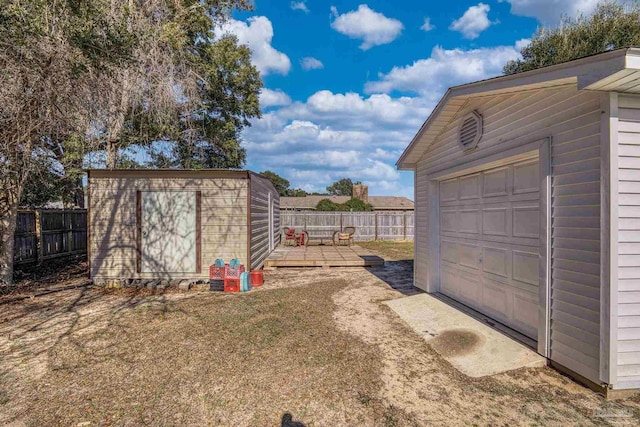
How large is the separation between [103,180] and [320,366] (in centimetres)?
678

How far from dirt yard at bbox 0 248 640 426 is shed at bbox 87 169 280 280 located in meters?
1.94

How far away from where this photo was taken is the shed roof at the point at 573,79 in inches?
94.6

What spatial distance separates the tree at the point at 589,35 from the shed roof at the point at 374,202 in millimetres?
15968

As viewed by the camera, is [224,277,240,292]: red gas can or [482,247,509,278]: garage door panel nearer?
[482,247,509,278]: garage door panel

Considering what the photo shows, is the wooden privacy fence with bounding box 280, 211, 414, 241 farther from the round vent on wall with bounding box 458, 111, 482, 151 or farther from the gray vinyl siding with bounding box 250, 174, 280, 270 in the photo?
the round vent on wall with bounding box 458, 111, 482, 151

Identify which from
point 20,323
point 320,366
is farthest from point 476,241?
point 20,323

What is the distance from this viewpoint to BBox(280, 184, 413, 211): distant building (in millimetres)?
28375

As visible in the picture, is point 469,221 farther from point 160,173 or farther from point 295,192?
point 295,192

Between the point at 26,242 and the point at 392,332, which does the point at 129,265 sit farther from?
the point at 392,332

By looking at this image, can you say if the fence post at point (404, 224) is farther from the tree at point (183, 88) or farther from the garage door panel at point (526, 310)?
the garage door panel at point (526, 310)

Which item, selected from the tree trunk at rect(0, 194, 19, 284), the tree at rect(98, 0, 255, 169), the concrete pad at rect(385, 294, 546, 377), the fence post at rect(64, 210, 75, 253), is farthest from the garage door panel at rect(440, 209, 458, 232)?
the fence post at rect(64, 210, 75, 253)

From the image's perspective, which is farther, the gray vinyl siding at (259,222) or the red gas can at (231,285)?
the gray vinyl siding at (259,222)

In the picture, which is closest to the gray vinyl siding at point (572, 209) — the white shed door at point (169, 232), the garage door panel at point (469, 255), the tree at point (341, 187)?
the garage door panel at point (469, 255)

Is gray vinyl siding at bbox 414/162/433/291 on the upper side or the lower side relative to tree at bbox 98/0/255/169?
lower
